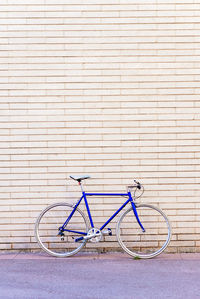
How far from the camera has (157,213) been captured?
7.04 meters

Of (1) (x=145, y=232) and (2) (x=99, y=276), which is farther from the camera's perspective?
(1) (x=145, y=232)

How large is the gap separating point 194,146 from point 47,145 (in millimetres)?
2032

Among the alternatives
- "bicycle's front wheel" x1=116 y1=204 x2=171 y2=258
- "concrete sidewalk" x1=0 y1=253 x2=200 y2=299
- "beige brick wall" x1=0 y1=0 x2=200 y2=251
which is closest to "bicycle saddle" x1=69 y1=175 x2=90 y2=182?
"beige brick wall" x1=0 y1=0 x2=200 y2=251

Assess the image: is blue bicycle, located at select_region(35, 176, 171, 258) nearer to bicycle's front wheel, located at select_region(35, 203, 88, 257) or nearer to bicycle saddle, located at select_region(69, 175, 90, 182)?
bicycle's front wheel, located at select_region(35, 203, 88, 257)

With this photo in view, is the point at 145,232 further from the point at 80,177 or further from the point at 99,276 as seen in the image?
the point at 99,276

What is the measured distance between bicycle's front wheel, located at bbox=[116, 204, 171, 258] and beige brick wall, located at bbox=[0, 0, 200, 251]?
0.18 meters

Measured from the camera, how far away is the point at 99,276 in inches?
234

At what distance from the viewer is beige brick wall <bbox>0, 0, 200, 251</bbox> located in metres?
7.04

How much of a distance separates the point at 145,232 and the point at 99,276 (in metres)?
1.31
